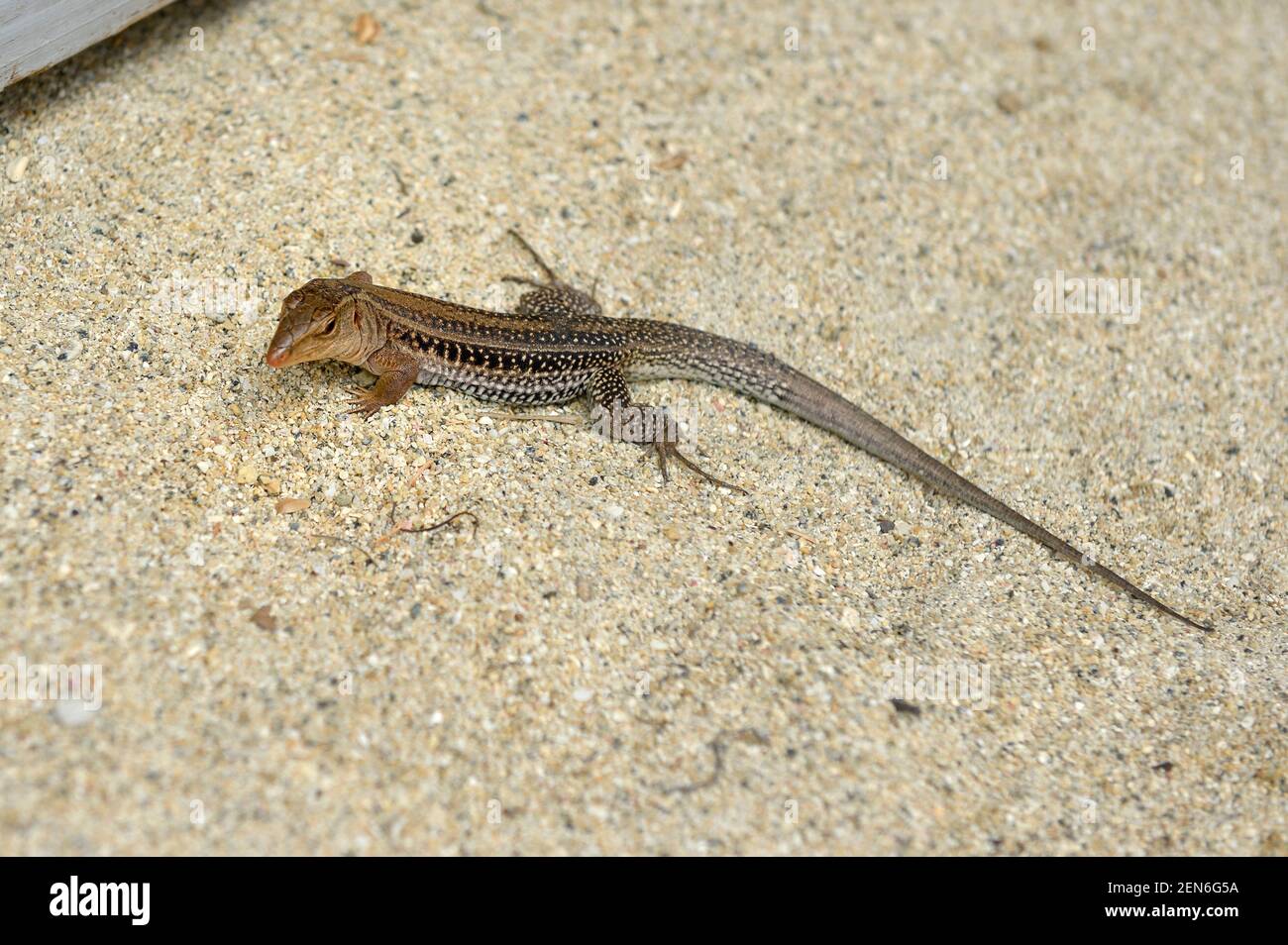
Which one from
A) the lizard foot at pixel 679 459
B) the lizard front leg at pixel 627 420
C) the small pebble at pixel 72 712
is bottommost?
the small pebble at pixel 72 712

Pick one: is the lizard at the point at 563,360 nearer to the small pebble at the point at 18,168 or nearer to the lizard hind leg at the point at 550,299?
the lizard hind leg at the point at 550,299

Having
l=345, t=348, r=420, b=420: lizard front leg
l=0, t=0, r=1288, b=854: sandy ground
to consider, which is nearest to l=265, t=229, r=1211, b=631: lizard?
l=345, t=348, r=420, b=420: lizard front leg

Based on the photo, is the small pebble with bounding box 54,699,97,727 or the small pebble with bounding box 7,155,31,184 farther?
the small pebble with bounding box 7,155,31,184

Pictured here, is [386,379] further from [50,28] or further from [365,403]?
[50,28]

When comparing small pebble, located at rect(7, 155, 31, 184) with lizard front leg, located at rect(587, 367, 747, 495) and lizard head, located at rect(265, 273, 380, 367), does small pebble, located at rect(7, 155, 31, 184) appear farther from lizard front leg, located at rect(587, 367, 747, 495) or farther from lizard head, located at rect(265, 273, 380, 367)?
lizard front leg, located at rect(587, 367, 747, 495)

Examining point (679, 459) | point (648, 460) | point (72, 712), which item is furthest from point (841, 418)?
point (72, 712)

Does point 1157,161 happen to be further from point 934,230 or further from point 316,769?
point 316,769

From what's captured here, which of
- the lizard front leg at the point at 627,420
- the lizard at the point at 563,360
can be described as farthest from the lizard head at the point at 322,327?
the lizard front leg at the point at 627,420
